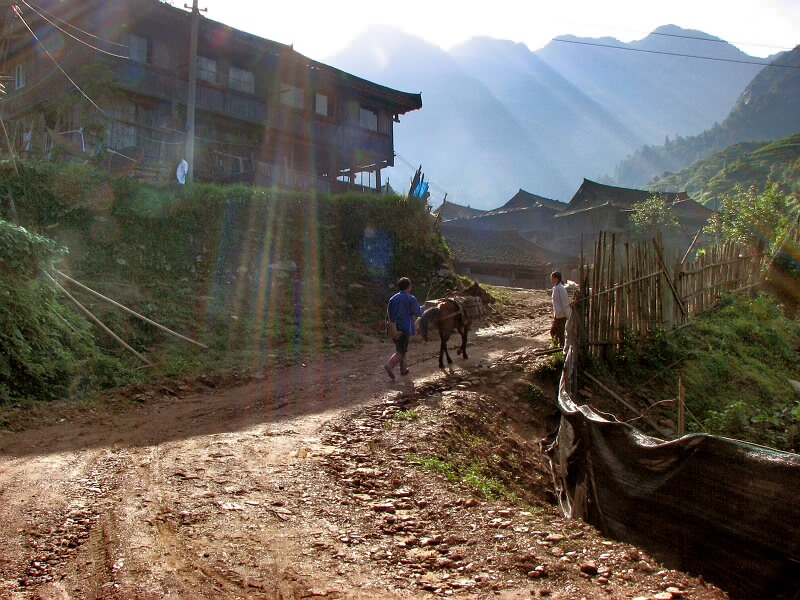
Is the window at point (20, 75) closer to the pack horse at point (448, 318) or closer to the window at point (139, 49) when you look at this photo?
the window at point (139, 49)

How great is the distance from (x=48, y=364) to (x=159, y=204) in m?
7.01

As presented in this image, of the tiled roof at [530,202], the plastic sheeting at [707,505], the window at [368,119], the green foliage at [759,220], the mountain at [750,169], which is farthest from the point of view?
the tiled roof at [530,202]

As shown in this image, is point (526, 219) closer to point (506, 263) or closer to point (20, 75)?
point (506, 263)

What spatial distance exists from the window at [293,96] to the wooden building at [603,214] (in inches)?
1088

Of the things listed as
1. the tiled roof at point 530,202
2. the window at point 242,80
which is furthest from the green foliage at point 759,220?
the tiled roof at point 530,202

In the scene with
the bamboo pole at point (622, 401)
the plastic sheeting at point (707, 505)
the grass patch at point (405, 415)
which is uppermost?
the plastic sheeting at point (707, 505)

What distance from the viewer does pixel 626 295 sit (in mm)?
10539

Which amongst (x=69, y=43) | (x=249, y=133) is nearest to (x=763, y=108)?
(x=249, y=133)

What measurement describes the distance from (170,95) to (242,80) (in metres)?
3.48

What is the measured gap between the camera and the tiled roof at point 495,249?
3425 centimetres

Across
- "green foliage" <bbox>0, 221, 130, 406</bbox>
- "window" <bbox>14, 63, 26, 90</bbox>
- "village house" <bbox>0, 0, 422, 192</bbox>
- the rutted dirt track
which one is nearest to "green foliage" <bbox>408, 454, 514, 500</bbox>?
the rutted dirt track

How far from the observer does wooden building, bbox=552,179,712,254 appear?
4594 centimetres

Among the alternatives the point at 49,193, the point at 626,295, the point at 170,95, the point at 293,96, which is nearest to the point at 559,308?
the point at 626,295

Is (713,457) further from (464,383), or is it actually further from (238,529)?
(464,383)
